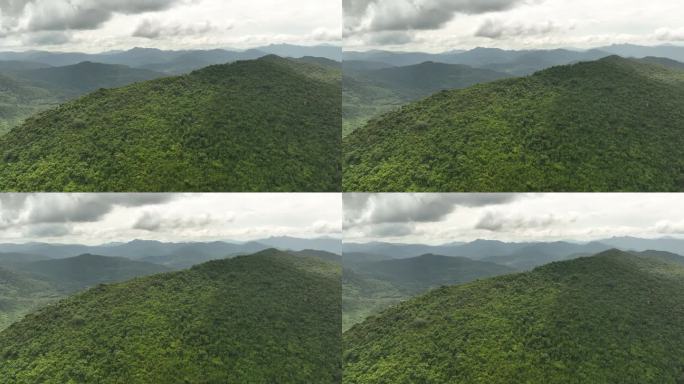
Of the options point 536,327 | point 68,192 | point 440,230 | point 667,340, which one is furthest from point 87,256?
point 667,340

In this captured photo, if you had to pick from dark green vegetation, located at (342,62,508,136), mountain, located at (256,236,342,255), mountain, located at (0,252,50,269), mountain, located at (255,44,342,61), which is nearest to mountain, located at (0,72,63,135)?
mountain, located at (0,252,50,269)

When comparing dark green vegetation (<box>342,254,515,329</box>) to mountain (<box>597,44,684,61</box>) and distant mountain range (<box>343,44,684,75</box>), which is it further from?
mountain (<box>597,44,684,61</box>)

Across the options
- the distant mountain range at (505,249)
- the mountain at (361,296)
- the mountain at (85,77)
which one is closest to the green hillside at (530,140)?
the distant mountain range at (505,249)

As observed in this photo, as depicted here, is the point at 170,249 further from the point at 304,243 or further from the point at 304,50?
the point at 304,50

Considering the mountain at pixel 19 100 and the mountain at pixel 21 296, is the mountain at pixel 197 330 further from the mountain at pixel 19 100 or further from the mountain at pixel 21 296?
the mountain at pixel 19 100

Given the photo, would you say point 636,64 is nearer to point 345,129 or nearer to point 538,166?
point 538,166

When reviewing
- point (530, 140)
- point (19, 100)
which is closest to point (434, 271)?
point (530, 140)
